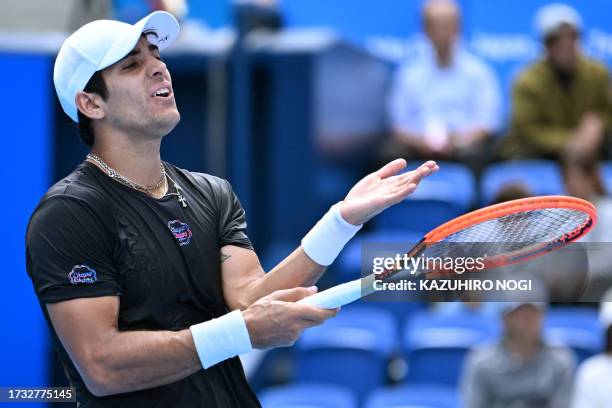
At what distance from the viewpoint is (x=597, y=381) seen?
5520 mm

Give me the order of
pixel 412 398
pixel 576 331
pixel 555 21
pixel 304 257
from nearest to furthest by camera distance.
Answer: pixel 304 257 → pixel 412 398 → pixel 576 331 → pixel 555 21

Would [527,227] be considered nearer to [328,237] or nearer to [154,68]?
[328,237]

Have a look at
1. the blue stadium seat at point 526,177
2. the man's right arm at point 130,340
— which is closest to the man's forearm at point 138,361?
the man's right arm at point 130,340

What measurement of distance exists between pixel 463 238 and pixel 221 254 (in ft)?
2.05

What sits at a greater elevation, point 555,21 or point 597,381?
point 555,21

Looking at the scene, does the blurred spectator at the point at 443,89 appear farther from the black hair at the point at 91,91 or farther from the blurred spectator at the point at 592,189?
the black hair at the point at 91,91

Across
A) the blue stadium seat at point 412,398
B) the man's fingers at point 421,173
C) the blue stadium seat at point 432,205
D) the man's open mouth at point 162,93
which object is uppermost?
the man's open mouth at point 162,93

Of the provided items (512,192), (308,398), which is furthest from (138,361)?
(512,192)

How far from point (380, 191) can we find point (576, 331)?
11.6ft

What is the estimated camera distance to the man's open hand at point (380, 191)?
9.35 feet

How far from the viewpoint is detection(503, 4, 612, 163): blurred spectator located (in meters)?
7.58

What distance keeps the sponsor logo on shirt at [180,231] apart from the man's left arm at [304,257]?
15 centimetres

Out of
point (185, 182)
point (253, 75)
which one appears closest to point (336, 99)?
point (253, 75)

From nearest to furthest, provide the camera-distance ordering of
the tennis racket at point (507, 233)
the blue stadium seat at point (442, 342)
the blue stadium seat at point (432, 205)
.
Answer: the tennis racket at point (507, 233) → the blue stadium seat at point (442, 342) → the blue stadium seat at point (432, 205)
